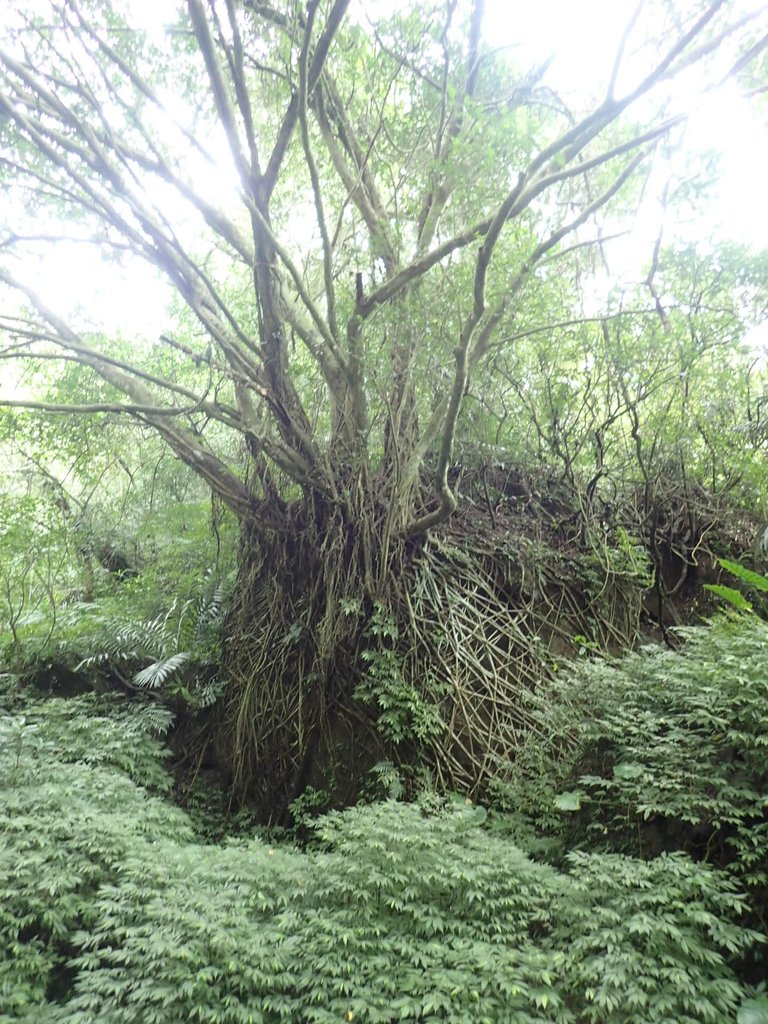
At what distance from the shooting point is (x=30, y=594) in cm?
743

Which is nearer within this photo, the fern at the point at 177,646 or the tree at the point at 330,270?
the tree at the point at 330,270

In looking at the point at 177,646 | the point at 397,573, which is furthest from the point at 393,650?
the point at 177,646

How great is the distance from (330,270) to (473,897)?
358cm

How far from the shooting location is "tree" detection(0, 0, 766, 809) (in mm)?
4219

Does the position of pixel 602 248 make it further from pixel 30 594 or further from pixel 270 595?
pixel 30 594

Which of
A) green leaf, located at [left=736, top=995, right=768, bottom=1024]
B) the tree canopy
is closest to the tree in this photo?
the tree canopy

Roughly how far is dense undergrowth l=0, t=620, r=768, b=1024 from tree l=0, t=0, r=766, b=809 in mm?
1441

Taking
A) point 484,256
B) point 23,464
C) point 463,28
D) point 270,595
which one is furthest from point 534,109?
point 23,464

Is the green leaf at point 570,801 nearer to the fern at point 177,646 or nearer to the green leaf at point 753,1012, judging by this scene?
the green leaf at point 753,1012

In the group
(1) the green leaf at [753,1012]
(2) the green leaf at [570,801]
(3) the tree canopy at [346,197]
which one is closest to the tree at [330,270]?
(3) the tree canopy at [346,197]

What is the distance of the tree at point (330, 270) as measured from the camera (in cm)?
422

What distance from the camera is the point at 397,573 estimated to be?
189 inches

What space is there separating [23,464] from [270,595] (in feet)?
13.6

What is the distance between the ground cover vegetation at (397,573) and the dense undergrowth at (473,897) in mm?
16
